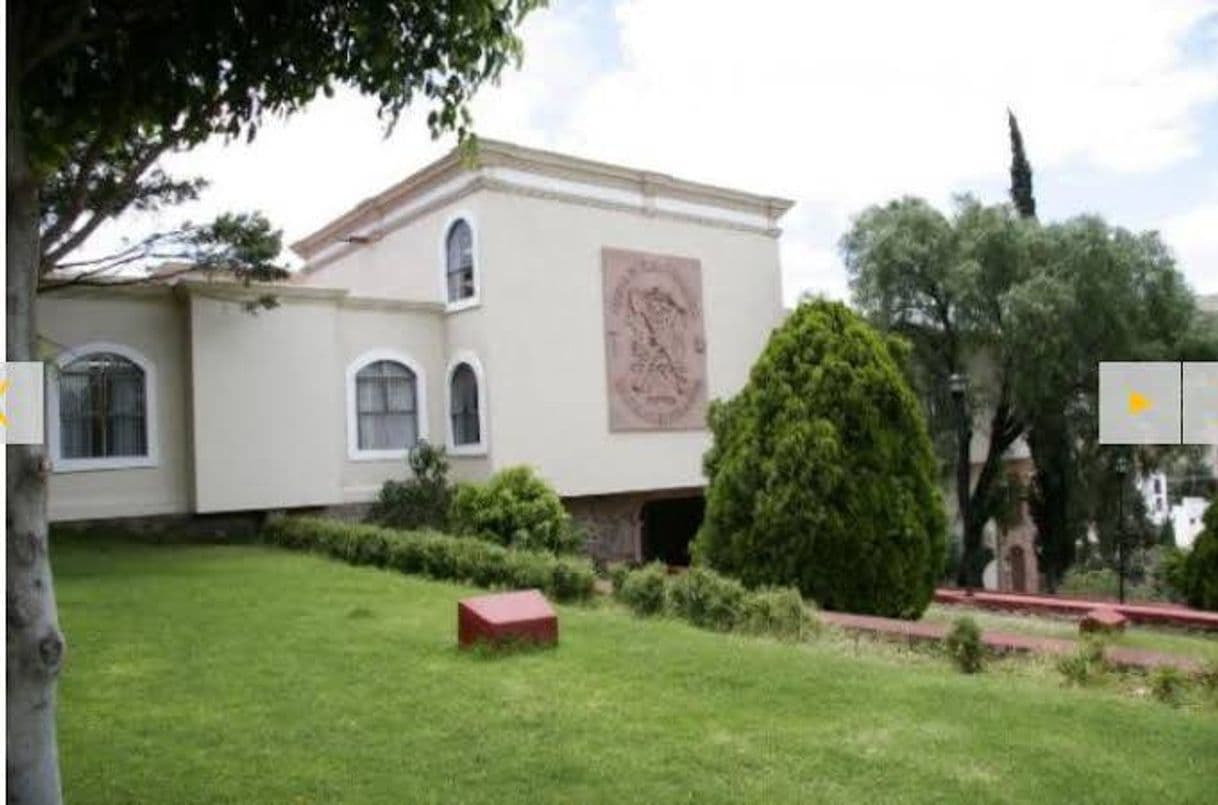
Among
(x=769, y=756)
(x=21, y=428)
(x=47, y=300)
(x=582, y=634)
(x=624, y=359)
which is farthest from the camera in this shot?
(x=624, y=359)

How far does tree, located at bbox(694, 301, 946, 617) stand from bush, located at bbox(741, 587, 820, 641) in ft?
4.82

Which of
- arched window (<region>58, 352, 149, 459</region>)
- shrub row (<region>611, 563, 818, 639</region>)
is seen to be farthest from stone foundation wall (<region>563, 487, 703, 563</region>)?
shrub row (<region>611, 563, 818, 639</region>)

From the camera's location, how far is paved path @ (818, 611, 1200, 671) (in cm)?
634

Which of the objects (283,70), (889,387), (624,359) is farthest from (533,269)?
(283,70)

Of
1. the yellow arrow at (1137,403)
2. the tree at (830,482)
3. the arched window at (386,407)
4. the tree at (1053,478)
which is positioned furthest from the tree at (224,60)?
the tree at (1053,478)

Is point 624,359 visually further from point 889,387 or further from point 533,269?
point 889,387

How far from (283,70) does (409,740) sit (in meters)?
3.20

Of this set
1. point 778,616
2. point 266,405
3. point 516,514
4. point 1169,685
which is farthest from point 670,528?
point 1169,685

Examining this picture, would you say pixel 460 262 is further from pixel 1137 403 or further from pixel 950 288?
pixel 1137 403

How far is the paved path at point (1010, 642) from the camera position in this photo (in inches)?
250

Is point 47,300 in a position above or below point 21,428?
above

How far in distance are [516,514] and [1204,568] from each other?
9.71 meters

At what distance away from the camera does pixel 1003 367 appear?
21.7 m
